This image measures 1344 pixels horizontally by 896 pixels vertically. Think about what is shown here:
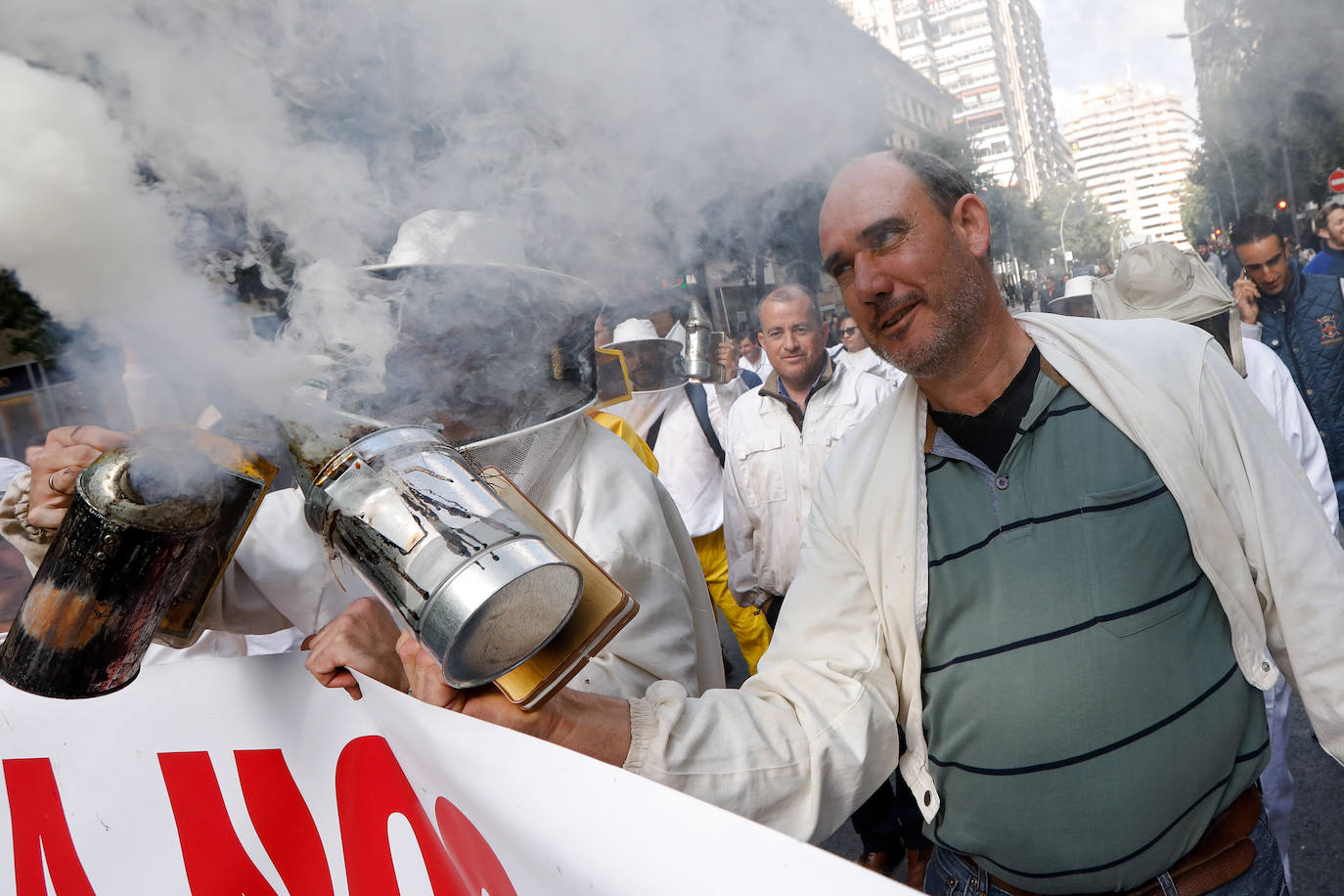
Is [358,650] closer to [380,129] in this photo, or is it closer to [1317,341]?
[380,129]

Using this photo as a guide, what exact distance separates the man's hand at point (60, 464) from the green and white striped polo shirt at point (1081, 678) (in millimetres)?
1449

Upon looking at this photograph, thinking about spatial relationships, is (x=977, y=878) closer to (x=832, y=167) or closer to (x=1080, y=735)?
(x=1080, y=735)

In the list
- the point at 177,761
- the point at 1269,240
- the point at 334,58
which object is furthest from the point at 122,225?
the point at 1269,240

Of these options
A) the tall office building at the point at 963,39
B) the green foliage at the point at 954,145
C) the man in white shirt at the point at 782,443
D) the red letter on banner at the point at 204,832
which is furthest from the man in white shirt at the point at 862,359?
the red letter on banner at the point at 204,832

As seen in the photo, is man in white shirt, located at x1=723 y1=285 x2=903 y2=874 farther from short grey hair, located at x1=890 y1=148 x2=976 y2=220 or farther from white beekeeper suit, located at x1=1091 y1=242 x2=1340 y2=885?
short grey hair, located at x1=890 y1=148 x2=976 y2=220

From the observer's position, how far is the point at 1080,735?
5.06 ft

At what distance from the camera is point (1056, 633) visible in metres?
1.56

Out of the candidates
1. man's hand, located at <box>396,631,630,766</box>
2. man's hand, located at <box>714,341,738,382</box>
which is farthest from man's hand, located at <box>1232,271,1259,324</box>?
man's hand, located at <box>396,631,630,766</box>

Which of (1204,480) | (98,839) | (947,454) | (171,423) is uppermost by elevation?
(171,423)

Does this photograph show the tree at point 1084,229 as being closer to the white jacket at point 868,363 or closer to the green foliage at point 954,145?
the white jacket at point 868,363

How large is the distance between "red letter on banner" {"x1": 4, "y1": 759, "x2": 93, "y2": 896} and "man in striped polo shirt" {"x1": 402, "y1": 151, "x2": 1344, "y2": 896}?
3.85 feet

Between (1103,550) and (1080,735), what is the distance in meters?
0.31

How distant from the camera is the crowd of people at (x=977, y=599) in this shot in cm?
151

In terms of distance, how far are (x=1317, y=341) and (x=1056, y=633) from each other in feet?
13.5
